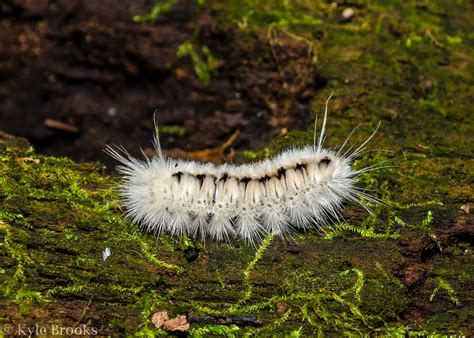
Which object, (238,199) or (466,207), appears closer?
(238,199)

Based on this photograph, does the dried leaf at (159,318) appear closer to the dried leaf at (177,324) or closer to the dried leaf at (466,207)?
the dried leaf at (177,324)

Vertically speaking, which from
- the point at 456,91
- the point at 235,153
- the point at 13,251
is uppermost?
the point at 456,91

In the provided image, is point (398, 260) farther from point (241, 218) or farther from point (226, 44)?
point (226, 44)

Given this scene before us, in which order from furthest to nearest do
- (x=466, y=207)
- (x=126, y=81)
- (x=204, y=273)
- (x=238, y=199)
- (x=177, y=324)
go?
(x=126, y=81) → (x=466, y=207) → (x=238, y=199) → (x=204, y=273) → (x=177, y=324)

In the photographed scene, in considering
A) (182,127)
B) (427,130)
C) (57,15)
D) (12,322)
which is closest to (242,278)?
(12,322)

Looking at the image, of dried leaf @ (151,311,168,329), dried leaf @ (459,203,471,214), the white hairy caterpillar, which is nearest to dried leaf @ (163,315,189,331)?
dried leaf @ (151,311,168,329)

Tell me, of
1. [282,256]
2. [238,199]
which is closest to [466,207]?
[282,256]

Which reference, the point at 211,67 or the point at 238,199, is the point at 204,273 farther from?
the point at 211,67
